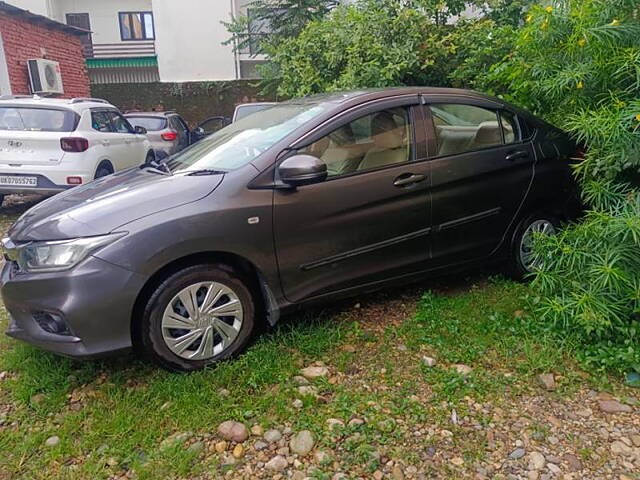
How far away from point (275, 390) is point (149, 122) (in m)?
9.25

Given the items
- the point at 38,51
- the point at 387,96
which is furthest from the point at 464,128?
the point at 38,51

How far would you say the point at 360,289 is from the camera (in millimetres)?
3332

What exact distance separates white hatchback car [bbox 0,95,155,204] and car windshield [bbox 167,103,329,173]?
338 centimetres

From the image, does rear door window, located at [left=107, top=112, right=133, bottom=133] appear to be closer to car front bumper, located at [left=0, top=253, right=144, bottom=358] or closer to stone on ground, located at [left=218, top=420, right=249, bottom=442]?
car front bumper, located at [left=0, top=253, right=144, bottom=358]

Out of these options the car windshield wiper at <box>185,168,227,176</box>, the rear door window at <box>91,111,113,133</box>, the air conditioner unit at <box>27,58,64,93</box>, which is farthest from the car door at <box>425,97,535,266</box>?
the air conditioner unit at <box>27,58,64,93</box>

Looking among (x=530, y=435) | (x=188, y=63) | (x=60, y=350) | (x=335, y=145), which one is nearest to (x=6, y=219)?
(x=60, y=350)

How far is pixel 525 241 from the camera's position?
3.95 metres

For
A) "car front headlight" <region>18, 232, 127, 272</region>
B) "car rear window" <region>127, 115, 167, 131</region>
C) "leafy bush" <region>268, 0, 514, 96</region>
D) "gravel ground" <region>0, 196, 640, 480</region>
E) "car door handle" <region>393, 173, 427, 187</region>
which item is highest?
"leafy bush" <region>268, 0, 514, 96</region>

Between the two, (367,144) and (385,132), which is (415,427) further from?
(385,132)

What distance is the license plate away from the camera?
246 inches

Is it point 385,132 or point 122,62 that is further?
point 122,62

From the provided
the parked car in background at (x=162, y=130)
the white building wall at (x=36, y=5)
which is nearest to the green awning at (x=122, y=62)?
the white building wall at (x=36, y=5)

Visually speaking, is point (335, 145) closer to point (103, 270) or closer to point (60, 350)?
point (103, 270)

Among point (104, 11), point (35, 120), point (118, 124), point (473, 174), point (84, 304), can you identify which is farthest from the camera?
point (104, 11)
